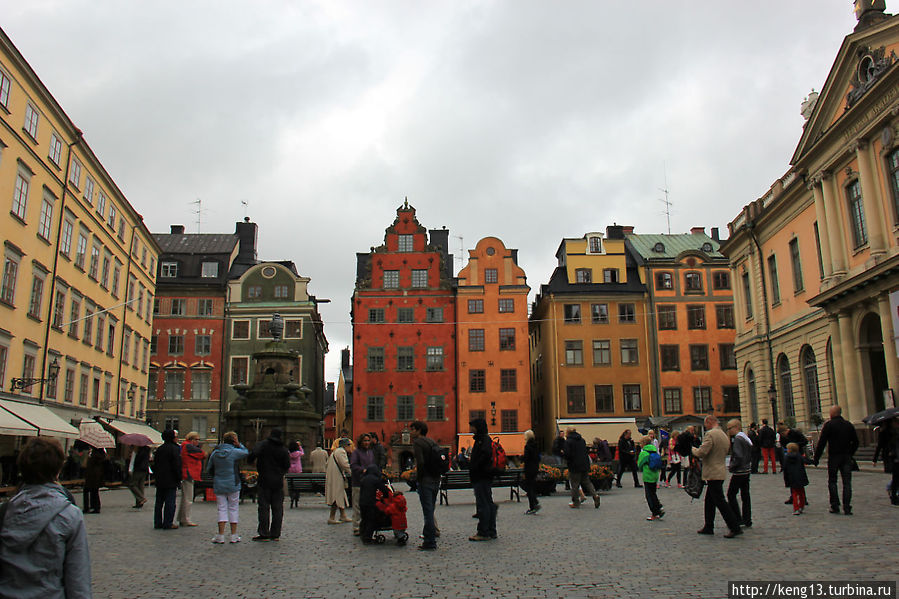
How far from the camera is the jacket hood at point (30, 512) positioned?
157 inches

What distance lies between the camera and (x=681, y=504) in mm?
16766

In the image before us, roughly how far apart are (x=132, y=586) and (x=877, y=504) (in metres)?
13.0

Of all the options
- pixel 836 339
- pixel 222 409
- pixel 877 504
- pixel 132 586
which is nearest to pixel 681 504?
pixel 877 504

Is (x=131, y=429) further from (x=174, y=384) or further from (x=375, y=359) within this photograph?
(x=375, y=359)

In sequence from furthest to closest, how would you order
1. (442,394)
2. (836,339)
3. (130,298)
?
(442,394) < (130,298) < (836,339)

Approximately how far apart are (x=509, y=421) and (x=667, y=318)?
513 inches

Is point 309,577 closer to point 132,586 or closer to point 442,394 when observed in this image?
point 132,586

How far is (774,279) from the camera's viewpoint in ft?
124

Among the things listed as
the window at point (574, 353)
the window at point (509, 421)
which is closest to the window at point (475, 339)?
the window at point (509, 421)

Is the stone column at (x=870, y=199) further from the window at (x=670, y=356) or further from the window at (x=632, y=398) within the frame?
the window at (x=632, y=398)

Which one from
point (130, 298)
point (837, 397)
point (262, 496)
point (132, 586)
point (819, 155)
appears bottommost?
point (132, 586)

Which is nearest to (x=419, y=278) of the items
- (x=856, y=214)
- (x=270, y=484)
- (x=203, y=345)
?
(x=203, y=345)

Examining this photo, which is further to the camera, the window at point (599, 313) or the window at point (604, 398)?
the window at point (599, 313)

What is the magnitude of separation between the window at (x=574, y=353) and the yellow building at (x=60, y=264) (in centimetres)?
2767
